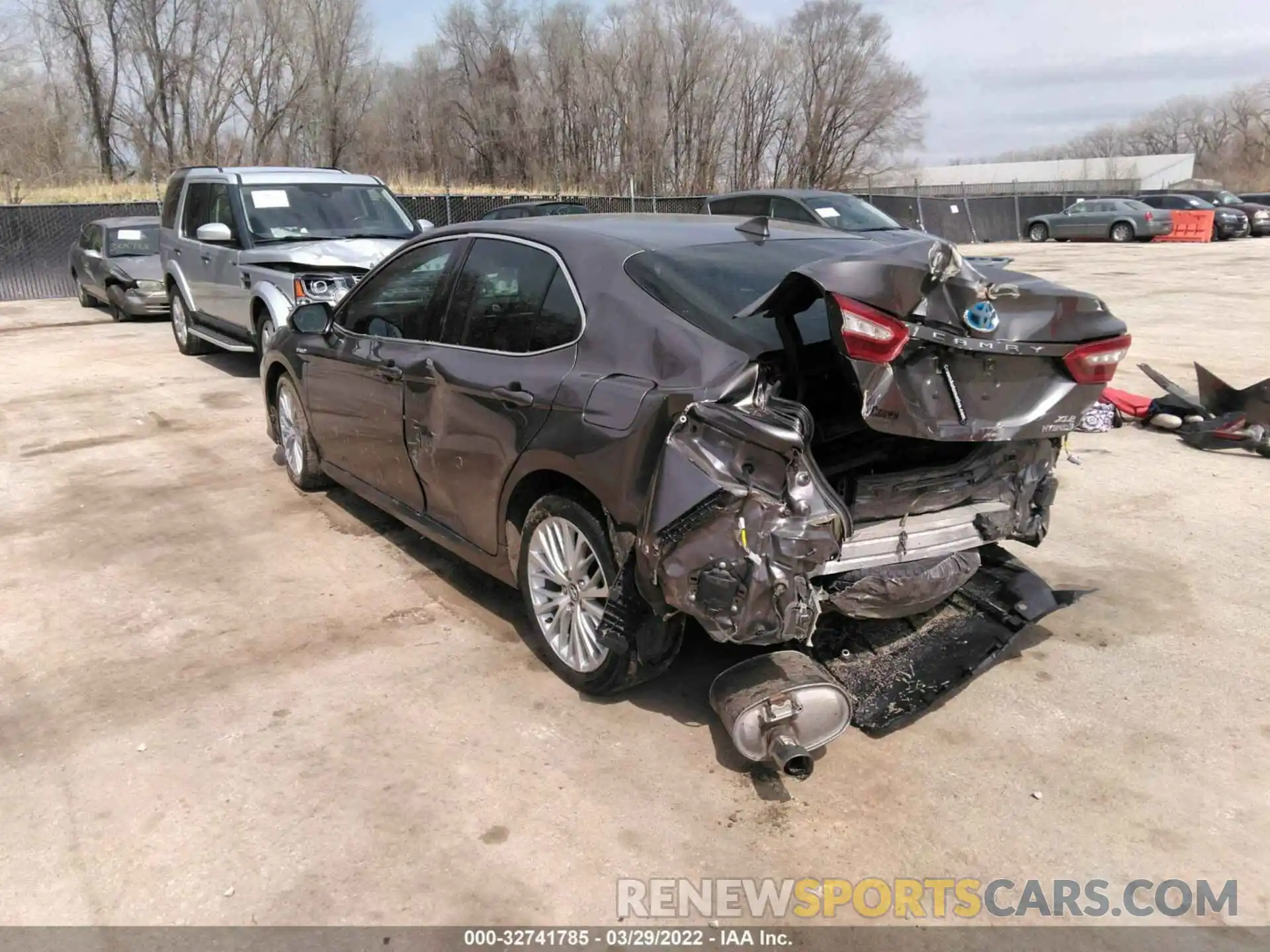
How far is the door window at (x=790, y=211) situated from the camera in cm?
1361

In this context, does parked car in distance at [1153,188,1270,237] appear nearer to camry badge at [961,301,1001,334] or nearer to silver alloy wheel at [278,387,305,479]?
silver alloy wheel at [278,387,305,479]

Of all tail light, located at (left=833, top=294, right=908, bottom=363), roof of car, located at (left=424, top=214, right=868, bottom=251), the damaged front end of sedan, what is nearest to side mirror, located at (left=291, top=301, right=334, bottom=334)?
roof of car, located at (left=424, top=214, right=868, bottom=251)

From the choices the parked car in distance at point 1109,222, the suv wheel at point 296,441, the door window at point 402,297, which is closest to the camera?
the door window at point 402,297

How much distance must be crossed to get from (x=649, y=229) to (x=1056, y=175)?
292ft

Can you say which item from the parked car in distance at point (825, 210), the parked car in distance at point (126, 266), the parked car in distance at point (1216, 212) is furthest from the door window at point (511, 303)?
the parked car in distance at point (1216, 212)

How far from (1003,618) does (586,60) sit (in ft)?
143

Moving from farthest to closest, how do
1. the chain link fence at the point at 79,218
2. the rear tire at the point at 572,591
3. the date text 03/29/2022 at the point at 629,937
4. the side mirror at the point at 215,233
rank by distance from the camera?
the chain link fence at the point at 79,218 < the side mirror at the point at 215,233 < the rear tire at the point at 572,591 < the date text 03/29/2022 at the point at 629,937

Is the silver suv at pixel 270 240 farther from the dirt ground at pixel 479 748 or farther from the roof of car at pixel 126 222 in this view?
the roof of car at pixel 126 222

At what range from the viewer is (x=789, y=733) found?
3.11m

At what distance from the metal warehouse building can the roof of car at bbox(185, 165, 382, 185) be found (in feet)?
145

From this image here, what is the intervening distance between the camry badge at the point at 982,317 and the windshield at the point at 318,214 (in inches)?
299

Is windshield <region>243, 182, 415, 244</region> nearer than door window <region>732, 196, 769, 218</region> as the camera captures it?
Yes

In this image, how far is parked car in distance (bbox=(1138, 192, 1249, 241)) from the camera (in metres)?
31.2

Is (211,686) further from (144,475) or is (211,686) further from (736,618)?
(144,475)
